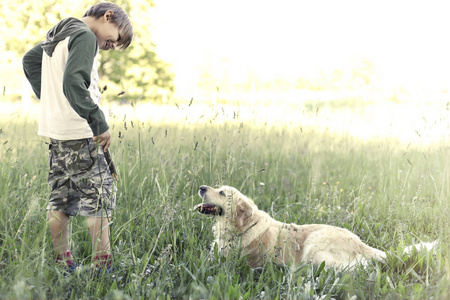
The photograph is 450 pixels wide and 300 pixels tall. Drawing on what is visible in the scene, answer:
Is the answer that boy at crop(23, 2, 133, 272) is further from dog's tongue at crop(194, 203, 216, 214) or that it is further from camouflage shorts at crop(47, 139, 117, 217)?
dog's tongue at crop(194, 203, 216, 214)

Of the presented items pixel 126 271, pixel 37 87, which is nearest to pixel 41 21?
pixel 37 87

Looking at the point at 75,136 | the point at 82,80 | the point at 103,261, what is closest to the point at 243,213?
the point at 103,261

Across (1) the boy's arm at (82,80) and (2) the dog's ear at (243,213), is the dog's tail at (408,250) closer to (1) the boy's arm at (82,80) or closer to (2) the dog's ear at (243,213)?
(2) the dog's ear at (243,213)

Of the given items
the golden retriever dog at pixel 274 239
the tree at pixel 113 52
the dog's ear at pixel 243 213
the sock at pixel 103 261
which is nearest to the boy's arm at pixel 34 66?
the sock at pixel 103 261

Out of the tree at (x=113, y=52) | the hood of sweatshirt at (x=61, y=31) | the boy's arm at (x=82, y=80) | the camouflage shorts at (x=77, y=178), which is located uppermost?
the tree at (x=113, y=52)

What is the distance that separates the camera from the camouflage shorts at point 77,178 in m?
2.74

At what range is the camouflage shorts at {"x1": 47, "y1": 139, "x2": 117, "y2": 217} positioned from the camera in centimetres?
274

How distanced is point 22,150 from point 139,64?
1954 centimetres

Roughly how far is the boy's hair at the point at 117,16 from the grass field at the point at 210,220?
28.0 inches

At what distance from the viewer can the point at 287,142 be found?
244 inches

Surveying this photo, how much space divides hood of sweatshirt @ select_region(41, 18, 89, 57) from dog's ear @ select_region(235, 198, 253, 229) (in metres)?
1.73

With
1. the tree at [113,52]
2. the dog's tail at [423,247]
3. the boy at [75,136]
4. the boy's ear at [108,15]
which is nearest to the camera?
the boy at [75,136]

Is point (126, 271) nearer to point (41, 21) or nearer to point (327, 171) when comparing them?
point (327, 171)

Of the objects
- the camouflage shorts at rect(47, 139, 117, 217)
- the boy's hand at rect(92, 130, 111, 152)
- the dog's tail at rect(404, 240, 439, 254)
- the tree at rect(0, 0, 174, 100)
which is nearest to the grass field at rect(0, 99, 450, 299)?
the dog's tail at rect(404, 240, 439, 254)
